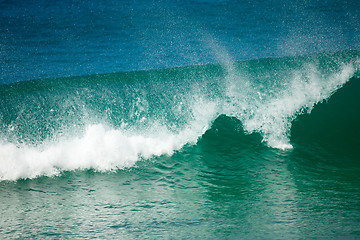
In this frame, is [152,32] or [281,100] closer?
[281,100]

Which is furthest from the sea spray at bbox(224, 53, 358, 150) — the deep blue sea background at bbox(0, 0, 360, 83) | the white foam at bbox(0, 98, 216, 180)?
the deep blue sea background at bbox(0, 0, 360, 83)

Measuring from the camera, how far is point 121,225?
260 cm

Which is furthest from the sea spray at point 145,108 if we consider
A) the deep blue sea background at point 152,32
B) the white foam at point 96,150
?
the deep blue sea background at point 152,32

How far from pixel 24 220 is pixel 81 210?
462 mm

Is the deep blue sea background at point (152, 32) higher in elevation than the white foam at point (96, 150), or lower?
higher

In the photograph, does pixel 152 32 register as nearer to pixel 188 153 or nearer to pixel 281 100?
pixel 281 100

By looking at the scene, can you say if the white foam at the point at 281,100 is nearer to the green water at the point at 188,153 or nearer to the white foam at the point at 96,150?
the green water at the point at 188,153

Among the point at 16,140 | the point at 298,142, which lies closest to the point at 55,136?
the point at 16,140

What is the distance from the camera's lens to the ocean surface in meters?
2.70

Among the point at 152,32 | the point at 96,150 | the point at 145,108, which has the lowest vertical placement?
the point at 96,150

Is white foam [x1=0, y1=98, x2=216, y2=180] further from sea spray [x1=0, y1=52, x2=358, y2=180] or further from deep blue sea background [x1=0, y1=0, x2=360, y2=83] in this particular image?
deep blue sea background [x1=0, y1=0, x2=360, y2=83]

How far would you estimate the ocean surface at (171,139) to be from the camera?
2703mm

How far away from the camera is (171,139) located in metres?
5.11

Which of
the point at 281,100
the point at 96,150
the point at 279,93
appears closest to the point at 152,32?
the point at 279,93
